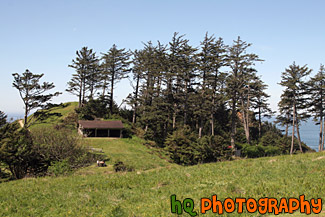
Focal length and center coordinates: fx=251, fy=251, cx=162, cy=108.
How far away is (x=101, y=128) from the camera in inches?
1655

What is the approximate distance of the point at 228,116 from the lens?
2218 inches

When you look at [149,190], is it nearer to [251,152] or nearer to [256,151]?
[251,152]

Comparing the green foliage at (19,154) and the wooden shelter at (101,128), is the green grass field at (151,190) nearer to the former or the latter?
the green foliage at (19,154)

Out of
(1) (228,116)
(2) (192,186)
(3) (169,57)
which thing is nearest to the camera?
(2) (192,186)

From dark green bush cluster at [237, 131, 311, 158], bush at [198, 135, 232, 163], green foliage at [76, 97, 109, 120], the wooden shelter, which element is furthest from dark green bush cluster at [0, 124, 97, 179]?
dark green bush cluster at [237, 131, 311, 158]

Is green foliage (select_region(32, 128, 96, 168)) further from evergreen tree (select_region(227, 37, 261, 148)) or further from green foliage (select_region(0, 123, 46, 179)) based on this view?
evergreen tree (select_region(227, 37, 261, 148))

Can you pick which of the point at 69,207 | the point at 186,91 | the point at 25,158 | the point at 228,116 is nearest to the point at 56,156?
the point at 25,158

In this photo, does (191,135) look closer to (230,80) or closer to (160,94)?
(230,80)

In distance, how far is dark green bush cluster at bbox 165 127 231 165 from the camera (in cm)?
3027

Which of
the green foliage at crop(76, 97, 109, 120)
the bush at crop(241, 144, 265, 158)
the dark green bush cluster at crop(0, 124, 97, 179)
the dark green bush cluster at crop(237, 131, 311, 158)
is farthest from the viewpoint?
the green foliage at crop(76, 97, 109, 120)

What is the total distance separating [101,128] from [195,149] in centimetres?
1792

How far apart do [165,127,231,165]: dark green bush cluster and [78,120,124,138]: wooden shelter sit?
11.8m

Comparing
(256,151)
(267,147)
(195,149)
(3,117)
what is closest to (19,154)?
(3,117)

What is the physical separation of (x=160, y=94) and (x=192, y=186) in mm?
36916
